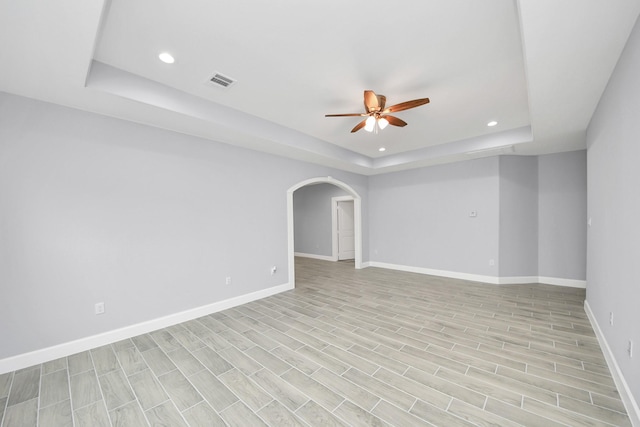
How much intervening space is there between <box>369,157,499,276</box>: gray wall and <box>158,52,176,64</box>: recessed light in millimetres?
5330

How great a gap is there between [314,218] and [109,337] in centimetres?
639

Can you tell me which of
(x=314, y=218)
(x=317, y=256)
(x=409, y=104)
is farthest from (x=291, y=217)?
(x=317, y=256)

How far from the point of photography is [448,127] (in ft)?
13.2

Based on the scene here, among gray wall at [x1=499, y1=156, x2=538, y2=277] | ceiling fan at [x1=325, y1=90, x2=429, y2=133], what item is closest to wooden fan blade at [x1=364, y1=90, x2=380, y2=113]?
ceiling fan at [x1=325, y1=90, x2=429, y2=133]

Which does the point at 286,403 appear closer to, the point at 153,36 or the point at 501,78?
the point at 153,36

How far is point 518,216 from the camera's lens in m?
4.98

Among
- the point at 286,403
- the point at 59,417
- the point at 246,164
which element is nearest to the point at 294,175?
the point at 246,164

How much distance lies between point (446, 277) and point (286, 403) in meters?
4.80

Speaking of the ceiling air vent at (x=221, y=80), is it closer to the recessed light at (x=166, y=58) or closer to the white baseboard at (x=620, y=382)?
the recessed light at (x=166, y=58)

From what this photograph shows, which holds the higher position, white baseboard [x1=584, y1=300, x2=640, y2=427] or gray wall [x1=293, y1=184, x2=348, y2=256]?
gray wall [x1=293, y1=184, x2=348, y2=256]

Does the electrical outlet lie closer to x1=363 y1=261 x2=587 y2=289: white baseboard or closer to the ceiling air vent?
the ceiling air vent

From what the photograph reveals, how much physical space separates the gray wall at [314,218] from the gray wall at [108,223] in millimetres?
4268

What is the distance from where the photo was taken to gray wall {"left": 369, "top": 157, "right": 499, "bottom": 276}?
5.05 metres

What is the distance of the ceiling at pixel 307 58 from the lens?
164cm
